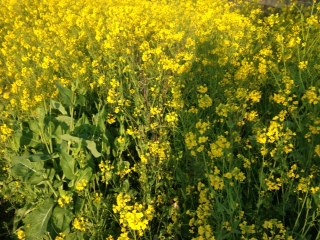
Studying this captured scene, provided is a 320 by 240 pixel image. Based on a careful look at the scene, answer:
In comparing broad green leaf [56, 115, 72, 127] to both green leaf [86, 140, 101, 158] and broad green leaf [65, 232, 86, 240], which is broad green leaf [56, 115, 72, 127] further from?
broad green leaf [65, 232, 86, 240]

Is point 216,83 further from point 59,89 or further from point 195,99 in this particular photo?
point 59,89

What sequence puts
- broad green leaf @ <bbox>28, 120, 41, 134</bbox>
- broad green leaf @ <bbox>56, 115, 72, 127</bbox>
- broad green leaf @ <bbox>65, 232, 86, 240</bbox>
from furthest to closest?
broad green leaf @ <bbox>56, 115, 72, 127</bbox>, broad green leaf @ <bbox>28, 120, 41, 134</bbox>, broad green leaf @ <bbox>65, 232, 86, 240</bbox>

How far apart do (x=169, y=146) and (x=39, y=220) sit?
3.00 feet

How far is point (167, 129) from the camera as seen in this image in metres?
2.61

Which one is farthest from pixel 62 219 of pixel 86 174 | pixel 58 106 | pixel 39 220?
pixel 58 106

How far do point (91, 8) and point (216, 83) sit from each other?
2786 millimetres

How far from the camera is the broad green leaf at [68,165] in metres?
2.34

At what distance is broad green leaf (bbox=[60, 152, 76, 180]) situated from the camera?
2336 millimetres

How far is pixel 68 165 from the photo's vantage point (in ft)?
7.70

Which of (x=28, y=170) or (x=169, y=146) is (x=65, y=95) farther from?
(x=169, y=146)

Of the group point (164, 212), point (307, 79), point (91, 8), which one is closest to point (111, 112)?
point (164, 212)

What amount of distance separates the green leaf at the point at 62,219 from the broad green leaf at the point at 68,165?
0.22m

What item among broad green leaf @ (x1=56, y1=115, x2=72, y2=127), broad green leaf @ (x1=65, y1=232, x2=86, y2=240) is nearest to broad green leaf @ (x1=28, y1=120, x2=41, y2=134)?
broad green leaf @ (x1=56, y1=115, x2=72, y2=127)

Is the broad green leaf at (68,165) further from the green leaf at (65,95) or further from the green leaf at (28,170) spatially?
the green leaf at (65,95)
